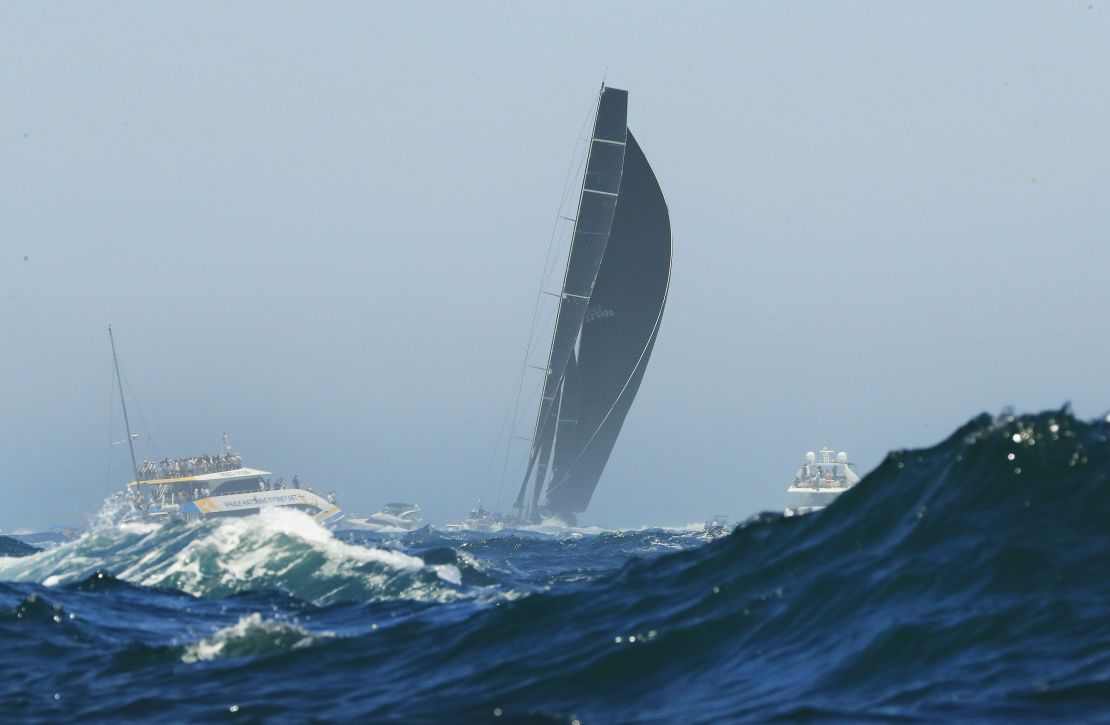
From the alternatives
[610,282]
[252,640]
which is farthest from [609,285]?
[252,640]

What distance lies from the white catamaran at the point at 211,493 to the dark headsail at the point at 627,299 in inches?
888

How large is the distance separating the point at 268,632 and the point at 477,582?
25.4 ft

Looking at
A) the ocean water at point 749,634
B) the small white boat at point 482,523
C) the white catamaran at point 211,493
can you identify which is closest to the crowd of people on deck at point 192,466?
the white catamaran at point 211,493

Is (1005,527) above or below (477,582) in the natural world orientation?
above

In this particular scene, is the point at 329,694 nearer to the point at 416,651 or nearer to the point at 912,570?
the point at 416,651

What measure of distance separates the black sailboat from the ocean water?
66.1 m

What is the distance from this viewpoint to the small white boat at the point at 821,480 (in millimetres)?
87438

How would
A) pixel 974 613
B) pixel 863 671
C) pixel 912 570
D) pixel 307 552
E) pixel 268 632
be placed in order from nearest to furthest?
pixel 863 671 → pixel 974 613 → pixel 912 570 → pixel 268 632 → pixel 307 552

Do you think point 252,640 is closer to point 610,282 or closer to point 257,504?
point 610,282

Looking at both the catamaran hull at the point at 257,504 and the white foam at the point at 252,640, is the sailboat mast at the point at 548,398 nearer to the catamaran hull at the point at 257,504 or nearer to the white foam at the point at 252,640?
the catamaran hull at the point at 257,504

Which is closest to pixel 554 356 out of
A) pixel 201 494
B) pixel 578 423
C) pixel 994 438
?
pixel 578 423

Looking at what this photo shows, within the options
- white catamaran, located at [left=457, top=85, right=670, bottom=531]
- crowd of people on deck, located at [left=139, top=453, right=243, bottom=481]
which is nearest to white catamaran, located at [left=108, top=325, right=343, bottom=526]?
crowd of people on deck, located at [left=139, top=453, right=243, bottom=481]

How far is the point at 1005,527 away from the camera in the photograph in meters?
12.2

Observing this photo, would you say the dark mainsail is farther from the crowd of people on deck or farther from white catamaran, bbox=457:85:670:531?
the crowd of people on deck
